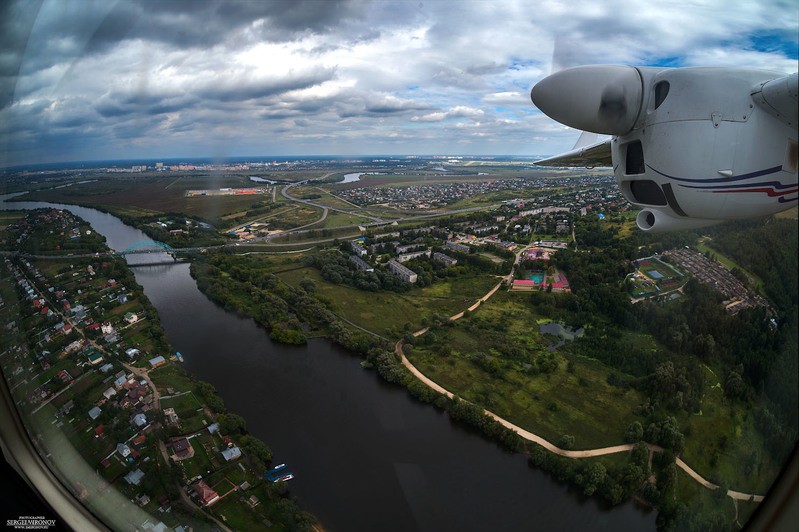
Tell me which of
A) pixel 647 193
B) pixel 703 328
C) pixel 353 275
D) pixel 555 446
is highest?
pixel 647 193

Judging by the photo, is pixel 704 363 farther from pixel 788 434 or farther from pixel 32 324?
pixel 32 324

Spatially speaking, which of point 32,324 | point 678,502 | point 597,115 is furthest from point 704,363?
point 32,324

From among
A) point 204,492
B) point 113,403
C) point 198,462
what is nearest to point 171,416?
point 198,462

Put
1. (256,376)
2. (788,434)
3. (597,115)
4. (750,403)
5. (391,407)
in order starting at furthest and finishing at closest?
(256,376)
(391,407)
(750,403)
(597,115)
(788,434)

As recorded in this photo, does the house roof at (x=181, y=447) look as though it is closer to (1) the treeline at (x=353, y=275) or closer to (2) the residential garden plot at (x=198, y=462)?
(2) the residential garden plot at (x=198, y=462)

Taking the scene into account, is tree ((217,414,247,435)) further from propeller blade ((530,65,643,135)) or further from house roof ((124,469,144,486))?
propeller blade ((530,65,643,135))

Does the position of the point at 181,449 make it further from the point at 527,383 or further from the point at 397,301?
the point at 397,301

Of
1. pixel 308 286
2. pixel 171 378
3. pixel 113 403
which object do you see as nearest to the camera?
pixel 113 403

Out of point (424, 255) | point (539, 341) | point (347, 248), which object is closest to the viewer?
point (539, 341)
